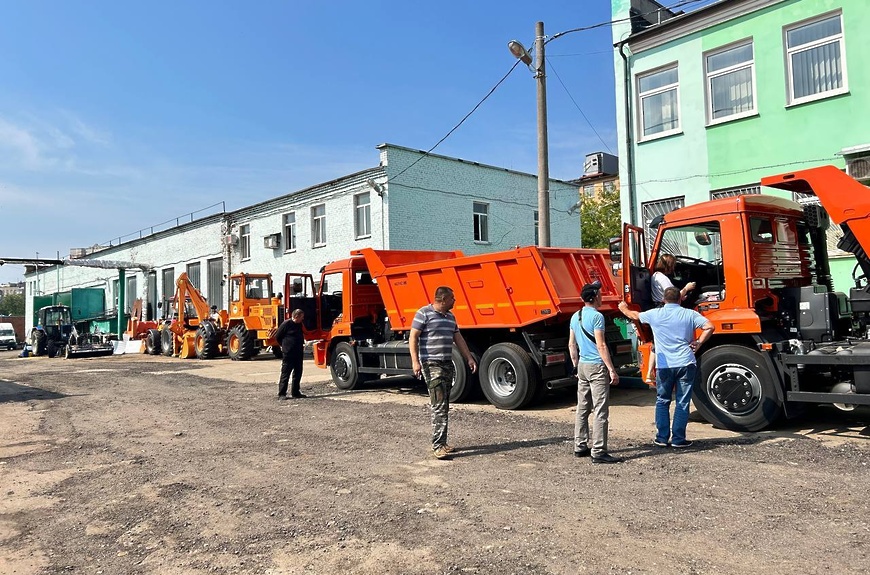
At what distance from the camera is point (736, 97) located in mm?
13781

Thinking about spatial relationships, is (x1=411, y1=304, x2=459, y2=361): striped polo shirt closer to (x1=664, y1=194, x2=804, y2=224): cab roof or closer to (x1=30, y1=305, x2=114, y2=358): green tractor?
(x1=664, y1=194, x2=804, y2=224): cab roof

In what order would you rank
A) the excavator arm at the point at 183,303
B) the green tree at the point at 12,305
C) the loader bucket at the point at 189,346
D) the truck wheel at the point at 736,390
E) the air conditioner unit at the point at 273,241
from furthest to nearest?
1. the green tree at the point at 12,305
2. the air conditioner unit at the point at 273,241
3. the excavator arm at the point at 183,303
4. the loader bucket at the point at 189,346
5. the truck wheel at the point at 736,390

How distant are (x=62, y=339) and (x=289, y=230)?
45.2 ft

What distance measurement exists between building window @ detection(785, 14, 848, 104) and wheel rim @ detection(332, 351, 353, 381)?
390 inches

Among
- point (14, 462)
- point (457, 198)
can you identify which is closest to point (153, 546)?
point (14, 462)

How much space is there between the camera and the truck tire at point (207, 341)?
24500mm

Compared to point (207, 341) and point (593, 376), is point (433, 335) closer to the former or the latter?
point (593, 376)

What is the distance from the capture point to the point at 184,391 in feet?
45.3

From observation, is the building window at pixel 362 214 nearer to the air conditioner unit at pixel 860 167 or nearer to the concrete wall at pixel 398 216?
the concrete wall at pixel 398 216

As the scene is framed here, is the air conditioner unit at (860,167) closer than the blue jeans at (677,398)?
No

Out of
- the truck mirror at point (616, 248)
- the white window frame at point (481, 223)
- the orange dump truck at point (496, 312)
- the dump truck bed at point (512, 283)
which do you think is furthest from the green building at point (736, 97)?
the white window frame at point (481, 223)

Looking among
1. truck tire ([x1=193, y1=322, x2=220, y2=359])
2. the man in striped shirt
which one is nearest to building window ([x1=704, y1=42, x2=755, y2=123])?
the man in striped shirt

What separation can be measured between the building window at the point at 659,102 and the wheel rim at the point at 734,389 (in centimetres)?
836

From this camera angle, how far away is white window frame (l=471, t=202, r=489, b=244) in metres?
25.7
